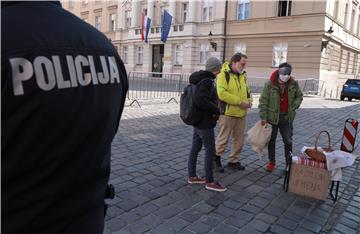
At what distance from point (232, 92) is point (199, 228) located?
89.2 inches

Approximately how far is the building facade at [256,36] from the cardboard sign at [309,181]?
852 inches

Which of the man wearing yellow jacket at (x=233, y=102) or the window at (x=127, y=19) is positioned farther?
the window at (x=127, y=19)

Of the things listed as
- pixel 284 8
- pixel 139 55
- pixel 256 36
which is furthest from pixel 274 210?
pixel 139 55

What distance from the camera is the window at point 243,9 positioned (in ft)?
94.4

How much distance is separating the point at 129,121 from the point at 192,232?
6.23m

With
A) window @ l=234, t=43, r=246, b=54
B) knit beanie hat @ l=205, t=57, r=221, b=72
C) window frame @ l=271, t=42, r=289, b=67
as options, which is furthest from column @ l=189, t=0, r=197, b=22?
knit beanie hat @ l=205, t=57, r=221, b=72

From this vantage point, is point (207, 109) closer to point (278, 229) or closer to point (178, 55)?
point (278, 229)

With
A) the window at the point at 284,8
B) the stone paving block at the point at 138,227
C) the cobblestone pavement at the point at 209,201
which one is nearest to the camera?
the stone paving block at the point at 138,227

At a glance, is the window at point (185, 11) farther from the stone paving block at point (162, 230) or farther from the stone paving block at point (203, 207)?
the stone paving block at point (162, 230)

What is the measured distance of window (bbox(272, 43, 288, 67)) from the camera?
2641 centimetres

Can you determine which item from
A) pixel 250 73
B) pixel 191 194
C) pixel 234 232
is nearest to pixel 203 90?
pixel 191 194

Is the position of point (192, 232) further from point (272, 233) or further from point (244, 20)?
point (244, 20)

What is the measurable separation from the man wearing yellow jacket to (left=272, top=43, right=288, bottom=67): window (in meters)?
22.4

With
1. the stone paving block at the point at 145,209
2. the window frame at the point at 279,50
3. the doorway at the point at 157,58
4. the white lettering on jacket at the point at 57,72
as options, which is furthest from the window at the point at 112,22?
the white lettering on jacket at the point at 57,72
